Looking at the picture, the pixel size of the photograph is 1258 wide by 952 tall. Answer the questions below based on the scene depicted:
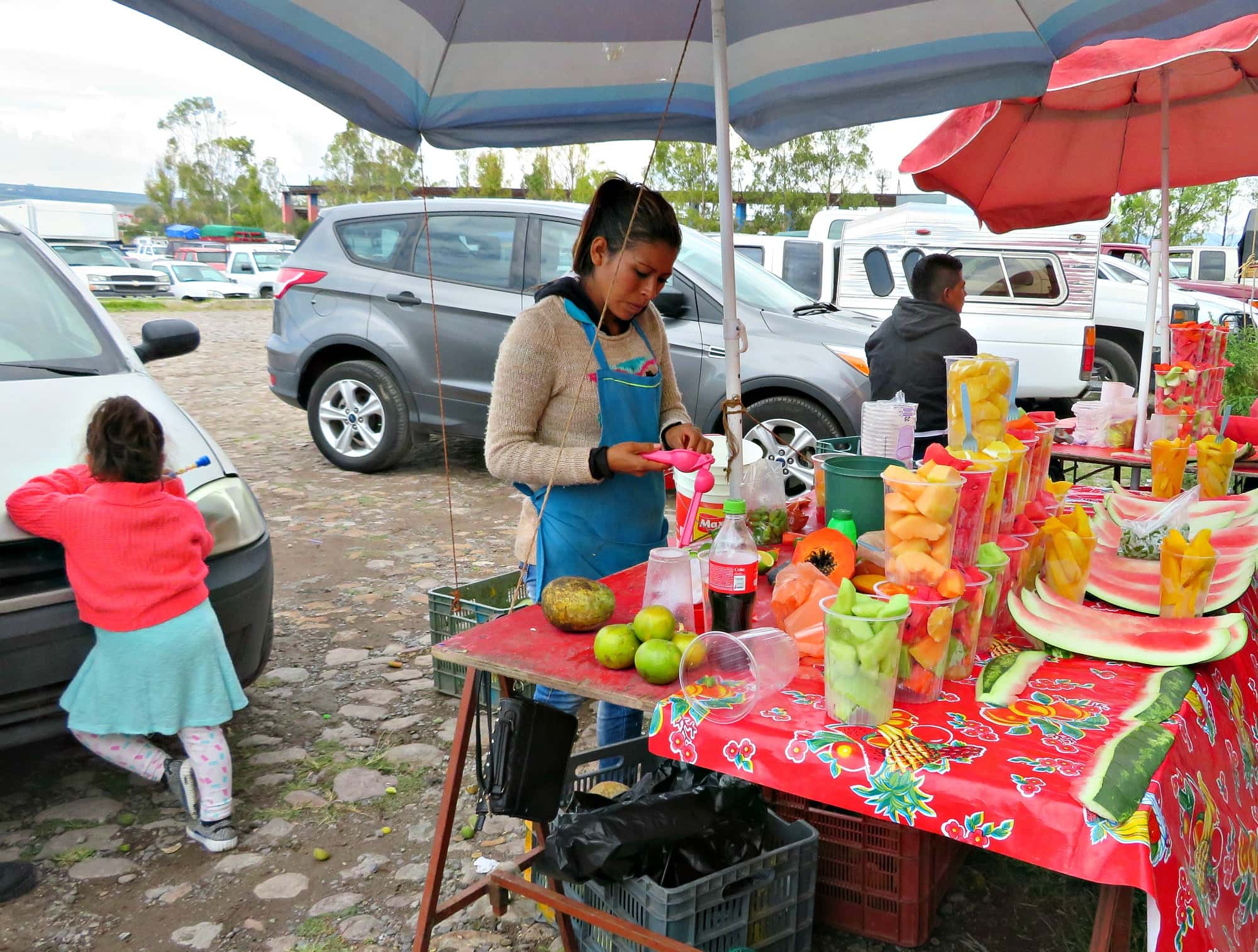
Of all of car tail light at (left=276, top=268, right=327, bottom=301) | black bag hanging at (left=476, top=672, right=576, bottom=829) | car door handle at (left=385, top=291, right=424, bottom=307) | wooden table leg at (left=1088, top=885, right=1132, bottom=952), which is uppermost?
car tail light at (left=276, top=268, right=327, bottom=301)

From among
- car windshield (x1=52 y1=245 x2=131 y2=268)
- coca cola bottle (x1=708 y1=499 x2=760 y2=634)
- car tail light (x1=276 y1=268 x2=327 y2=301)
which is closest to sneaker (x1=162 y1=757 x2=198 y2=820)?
coca cola bottle (x1=708 y1=499 x2=760 y2=634)

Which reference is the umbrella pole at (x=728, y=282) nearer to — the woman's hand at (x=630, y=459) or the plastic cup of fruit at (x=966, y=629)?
the woman's hand at (x=630, y=459)

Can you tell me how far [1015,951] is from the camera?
2.64 meters

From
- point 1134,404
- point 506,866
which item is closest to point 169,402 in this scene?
point 506,866

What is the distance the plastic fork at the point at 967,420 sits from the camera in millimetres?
2449

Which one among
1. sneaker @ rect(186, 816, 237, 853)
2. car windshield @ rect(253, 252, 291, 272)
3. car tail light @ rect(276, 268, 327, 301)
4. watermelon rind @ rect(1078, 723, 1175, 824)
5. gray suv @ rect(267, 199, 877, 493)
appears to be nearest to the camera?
watermelon rind @ rect(1078, 723, 1175, 824)

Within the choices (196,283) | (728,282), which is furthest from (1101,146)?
(196,283)

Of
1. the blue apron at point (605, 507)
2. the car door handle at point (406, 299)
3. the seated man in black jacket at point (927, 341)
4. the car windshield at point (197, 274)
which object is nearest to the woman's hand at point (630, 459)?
the blue apron at point (605, 507)

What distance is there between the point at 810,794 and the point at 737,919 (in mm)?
858

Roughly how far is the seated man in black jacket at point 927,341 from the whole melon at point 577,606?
3311 mm

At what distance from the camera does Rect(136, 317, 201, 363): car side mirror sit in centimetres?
418

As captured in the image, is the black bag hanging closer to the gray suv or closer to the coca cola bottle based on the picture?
the coca cola bottle

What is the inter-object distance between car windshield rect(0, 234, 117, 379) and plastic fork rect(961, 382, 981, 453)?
3.16 meters

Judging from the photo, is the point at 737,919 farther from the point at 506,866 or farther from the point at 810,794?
the point at 810,794
